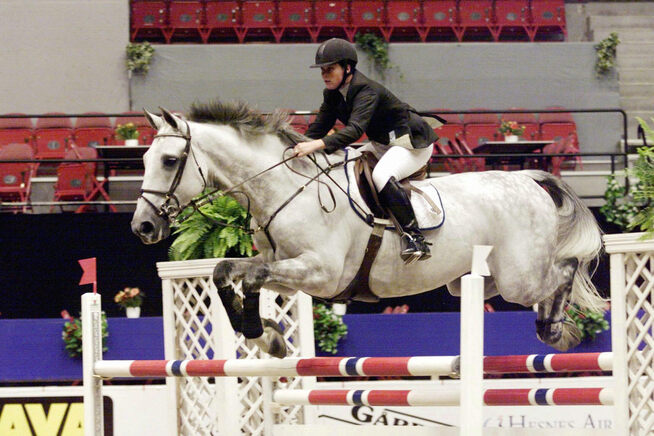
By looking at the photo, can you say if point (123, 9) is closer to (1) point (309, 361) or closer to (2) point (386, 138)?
(2) point (386, 138)

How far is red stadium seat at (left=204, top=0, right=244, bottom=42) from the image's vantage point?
1293 centimetres

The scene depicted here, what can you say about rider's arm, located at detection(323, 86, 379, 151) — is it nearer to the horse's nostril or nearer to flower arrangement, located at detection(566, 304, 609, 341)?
the horse's nostril

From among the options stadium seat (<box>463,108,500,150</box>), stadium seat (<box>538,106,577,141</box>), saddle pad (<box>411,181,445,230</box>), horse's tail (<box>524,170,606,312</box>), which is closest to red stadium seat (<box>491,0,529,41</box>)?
stadium seat (<box>538,106,577,141</box>)

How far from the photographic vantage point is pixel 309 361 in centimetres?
375

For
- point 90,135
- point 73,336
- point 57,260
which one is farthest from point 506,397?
point 90,135

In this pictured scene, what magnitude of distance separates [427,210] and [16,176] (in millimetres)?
6696

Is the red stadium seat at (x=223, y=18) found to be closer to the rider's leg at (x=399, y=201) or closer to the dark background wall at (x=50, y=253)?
the dark background wall at (x=50, y=253)

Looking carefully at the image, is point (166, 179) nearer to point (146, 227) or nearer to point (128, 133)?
point (146, 227)

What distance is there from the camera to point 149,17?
12867 mm

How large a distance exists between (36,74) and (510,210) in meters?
8.94

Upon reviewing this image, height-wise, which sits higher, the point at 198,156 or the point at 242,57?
the point at 242,57

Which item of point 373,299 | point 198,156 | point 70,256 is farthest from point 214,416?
point 70,256

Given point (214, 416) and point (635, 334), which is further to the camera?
point (214, 416)

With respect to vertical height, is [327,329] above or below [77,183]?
below
